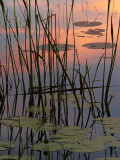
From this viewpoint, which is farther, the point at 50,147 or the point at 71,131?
the point at 71,131

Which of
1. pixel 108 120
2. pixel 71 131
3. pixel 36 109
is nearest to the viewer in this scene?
pixel 71 131

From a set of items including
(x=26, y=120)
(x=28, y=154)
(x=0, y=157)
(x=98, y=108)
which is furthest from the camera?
(x=98, y=108)

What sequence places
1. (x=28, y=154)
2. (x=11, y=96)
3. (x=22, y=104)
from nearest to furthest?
(x=28, y=154), (x=22, y=104), (x=11, y=96)

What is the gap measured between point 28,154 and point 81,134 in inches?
11.5

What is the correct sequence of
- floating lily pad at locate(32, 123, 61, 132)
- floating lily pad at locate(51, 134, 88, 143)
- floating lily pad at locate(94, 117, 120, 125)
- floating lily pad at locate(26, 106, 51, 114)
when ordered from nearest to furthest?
floating lily pad at locate(51, 134, 88, 143)
floating lily pad at locate(32, 123, 61, 132)
floating lily pad at locate(94, 117, 120, 125)
floating lily pad at locate(26, 106, 51, 114)

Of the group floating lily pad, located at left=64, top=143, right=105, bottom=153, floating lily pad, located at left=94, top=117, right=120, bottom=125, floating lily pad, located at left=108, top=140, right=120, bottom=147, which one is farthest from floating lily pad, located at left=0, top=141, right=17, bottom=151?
floating lily pad, located at left=94, top=117, right=120, bottom=125

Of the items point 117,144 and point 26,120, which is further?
point 26,120

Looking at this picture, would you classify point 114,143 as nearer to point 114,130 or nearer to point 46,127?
point 114,130

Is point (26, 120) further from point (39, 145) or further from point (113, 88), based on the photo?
point (113, 88)

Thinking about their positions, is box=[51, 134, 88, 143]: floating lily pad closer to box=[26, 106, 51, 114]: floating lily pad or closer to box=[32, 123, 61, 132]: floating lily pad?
box=[32, 123, 61, 132]: floating lily pad

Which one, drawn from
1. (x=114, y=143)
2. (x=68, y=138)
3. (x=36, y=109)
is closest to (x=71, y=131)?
(x=68, y=138)

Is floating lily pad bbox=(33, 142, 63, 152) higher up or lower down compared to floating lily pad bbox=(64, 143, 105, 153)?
lower down

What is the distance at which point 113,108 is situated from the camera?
215 cm

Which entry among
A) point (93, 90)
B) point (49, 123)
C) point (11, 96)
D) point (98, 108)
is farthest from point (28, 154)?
point (93, 90)
